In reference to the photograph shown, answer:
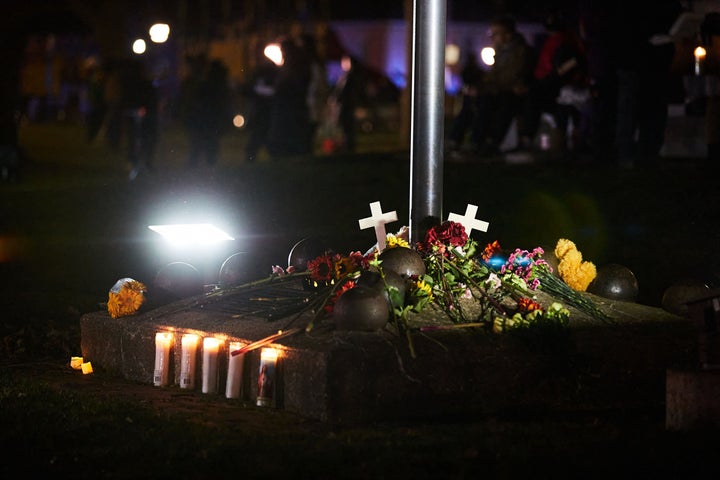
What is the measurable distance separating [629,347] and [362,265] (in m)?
1.70

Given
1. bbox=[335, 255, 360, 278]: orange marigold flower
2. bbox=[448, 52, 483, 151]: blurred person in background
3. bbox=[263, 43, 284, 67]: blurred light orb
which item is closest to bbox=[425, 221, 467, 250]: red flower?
bbox=[335, 255, 360, 278]: orange marigold flower

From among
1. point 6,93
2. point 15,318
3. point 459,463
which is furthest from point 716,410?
point 6,93

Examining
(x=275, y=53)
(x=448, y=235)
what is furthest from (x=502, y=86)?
(x=448, y=235)

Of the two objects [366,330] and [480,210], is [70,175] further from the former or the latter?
[366,330]

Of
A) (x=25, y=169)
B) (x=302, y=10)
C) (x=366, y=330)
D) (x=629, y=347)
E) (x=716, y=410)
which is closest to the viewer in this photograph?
(x=716, y=410)

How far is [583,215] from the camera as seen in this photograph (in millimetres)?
13367

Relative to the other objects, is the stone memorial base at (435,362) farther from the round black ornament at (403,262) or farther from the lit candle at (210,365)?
the round black ornament at (403,262)

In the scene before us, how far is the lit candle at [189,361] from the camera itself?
794 cm

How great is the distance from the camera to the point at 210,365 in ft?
25.6

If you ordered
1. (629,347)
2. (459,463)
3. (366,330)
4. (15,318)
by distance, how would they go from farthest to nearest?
(15,318)
(629,347)
(366,330)
(459,463)

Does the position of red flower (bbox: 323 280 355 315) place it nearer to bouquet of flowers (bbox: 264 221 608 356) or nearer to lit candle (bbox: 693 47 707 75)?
bouquet of flowers (bbox: 264 221 608 356)

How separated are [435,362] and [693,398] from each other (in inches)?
55.0

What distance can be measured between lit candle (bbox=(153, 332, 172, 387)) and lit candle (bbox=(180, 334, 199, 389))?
18cm

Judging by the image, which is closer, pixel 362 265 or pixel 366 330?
pixel 366 330
